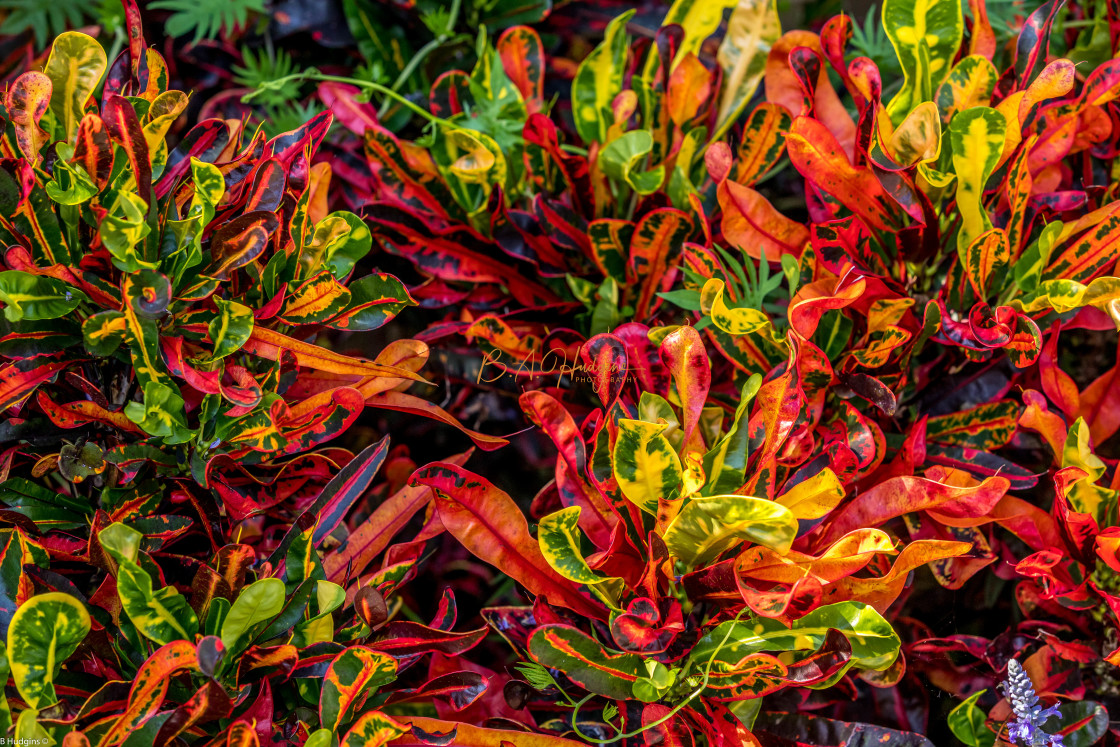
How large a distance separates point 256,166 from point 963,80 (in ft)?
1.52

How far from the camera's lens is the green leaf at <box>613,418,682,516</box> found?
0.46 meters

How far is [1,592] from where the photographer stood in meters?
0.44

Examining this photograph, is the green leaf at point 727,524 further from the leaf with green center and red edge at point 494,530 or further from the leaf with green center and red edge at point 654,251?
the leaf with green center and red edge at point 654,251

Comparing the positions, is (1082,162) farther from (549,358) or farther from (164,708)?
(164,708)

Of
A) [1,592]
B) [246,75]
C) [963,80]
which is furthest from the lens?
[246,75]

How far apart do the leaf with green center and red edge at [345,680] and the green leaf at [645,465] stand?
0.17 metres

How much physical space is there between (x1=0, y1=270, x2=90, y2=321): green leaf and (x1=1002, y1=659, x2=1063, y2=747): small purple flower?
0.61m

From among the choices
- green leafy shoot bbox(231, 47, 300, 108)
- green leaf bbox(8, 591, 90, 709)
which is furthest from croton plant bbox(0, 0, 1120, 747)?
green leafy shoot bbox(231, 47, 300, 108)

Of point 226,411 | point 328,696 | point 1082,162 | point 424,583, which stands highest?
point 1082,162

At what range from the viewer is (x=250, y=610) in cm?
45

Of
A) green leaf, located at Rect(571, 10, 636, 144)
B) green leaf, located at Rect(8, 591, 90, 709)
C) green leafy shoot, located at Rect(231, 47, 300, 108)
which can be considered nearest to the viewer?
green leaf, located at Rect(8, 591, 90, 709)

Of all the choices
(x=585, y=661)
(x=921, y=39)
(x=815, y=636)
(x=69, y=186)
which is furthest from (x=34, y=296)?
(x=921, y=39)

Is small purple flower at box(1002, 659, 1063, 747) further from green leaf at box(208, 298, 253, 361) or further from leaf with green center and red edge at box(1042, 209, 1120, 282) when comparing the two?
green leaf at box(208, 298, 253, 361)

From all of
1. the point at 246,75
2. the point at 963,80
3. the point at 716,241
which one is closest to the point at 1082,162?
the point at 963,80
